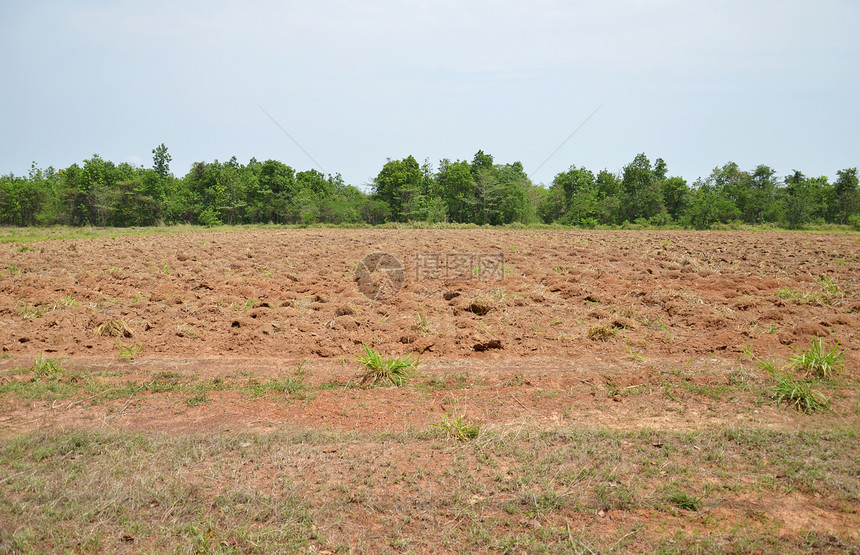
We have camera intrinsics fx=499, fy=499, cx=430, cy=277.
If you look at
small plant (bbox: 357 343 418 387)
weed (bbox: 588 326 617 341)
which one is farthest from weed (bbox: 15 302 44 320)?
weed (bbox: 588 326 617 341)

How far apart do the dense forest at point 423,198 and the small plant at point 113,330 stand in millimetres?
36324

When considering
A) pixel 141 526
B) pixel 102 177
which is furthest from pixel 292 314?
pixel 102 177

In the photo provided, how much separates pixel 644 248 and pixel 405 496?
62.3ft

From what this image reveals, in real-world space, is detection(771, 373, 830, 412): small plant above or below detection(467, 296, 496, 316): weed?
below

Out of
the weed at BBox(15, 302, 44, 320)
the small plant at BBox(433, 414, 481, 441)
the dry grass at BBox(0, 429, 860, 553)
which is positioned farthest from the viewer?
the weed at BBox(15, 302, 44, 320)

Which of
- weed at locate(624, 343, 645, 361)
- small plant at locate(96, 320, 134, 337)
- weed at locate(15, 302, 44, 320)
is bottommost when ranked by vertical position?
weed at locate(624, 343, 645, 361)

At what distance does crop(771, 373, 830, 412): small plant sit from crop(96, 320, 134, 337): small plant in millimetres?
9285

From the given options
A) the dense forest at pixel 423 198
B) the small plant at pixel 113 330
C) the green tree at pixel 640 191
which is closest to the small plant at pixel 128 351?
the small plant at pixel 113 330

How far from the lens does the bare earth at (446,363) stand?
3.86 meters

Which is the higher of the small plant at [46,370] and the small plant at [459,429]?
Result: the small plant at [46,370]

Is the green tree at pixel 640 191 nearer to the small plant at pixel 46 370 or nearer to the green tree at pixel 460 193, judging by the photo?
the green tree at pixel 460 193

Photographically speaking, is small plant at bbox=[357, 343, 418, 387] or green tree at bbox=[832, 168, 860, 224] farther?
green tree at bbox=[832, 168, 860, 224]

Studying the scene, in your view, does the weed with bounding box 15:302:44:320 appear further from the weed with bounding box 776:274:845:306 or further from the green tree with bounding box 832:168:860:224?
the green tree with bounding box 832:168:860:224

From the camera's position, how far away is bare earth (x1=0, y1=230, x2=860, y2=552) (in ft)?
12.6
